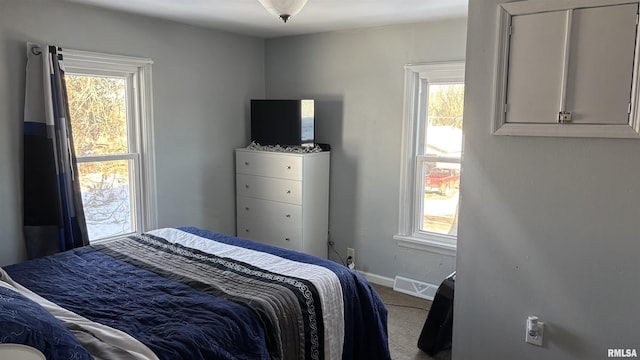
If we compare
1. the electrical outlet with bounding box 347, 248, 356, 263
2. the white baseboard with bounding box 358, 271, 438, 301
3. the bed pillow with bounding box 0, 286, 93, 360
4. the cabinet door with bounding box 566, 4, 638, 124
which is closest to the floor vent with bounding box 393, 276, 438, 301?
the white baseboard with bounding box 358, 271, 438, 301

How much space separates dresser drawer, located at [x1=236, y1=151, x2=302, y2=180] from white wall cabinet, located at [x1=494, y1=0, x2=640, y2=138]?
205 cm

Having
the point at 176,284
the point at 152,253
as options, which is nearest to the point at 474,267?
the point at 176,284

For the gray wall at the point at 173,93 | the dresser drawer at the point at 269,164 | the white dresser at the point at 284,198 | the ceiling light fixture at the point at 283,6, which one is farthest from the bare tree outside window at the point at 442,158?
the ceiling light fixture at the point at 283,6

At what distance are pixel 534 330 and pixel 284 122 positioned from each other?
2633 mm

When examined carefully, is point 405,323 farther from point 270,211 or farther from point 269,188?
point 269,188

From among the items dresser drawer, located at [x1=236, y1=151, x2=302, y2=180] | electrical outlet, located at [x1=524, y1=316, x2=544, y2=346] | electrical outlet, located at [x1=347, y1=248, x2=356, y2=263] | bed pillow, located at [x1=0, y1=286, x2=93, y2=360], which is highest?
dresser drawer, located at [x1=236, y1=151, x2=302, y2=180]

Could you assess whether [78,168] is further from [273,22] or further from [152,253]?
[273,22]

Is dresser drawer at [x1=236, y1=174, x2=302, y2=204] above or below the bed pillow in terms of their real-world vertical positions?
above

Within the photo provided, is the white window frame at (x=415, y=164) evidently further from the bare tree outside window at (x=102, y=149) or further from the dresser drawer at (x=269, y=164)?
the bare tree outside window at (x=102, y=149)

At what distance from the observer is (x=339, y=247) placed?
4.31 meters

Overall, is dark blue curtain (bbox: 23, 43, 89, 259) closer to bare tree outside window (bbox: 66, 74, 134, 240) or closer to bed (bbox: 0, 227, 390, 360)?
bare tree outside window (bbox: 66, 74, 134, 240)

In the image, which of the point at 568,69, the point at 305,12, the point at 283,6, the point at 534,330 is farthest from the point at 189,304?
the point at 305,12

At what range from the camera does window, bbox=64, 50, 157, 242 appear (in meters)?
3.30

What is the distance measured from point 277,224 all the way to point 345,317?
71.8 inches
